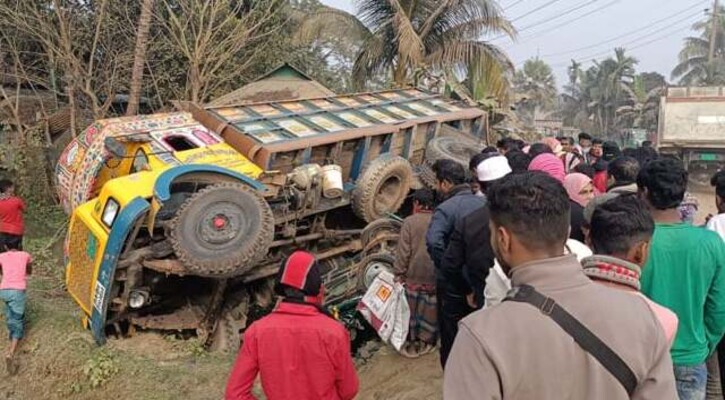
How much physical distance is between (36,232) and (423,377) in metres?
7.84

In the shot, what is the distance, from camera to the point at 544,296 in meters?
1.47

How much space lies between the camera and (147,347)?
572 cm

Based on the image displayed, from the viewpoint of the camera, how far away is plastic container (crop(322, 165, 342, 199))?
21.4 ft

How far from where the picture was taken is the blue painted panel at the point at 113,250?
5.28 meters

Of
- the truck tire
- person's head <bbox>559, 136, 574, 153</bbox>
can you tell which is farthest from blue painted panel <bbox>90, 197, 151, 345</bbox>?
person's head <bbox>559, 136, 574, 153</bbox>

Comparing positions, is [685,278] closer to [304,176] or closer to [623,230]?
[623,230]

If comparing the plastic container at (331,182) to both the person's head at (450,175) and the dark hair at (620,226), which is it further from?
the dark hair at (620,226)

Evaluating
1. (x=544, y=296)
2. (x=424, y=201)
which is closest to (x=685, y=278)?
(x=544, y=296)

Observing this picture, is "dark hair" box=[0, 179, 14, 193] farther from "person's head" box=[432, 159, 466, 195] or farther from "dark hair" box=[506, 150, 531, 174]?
"dark hair" box=[506, 150, 531, 174]

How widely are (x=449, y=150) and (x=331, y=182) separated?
2005 millimetres

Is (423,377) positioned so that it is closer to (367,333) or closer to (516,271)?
(367,333)

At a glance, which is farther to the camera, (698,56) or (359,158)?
(698,56)

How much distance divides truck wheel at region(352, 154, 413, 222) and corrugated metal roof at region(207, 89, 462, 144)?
85 centimetres

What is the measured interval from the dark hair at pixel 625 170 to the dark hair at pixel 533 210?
10.5ft
